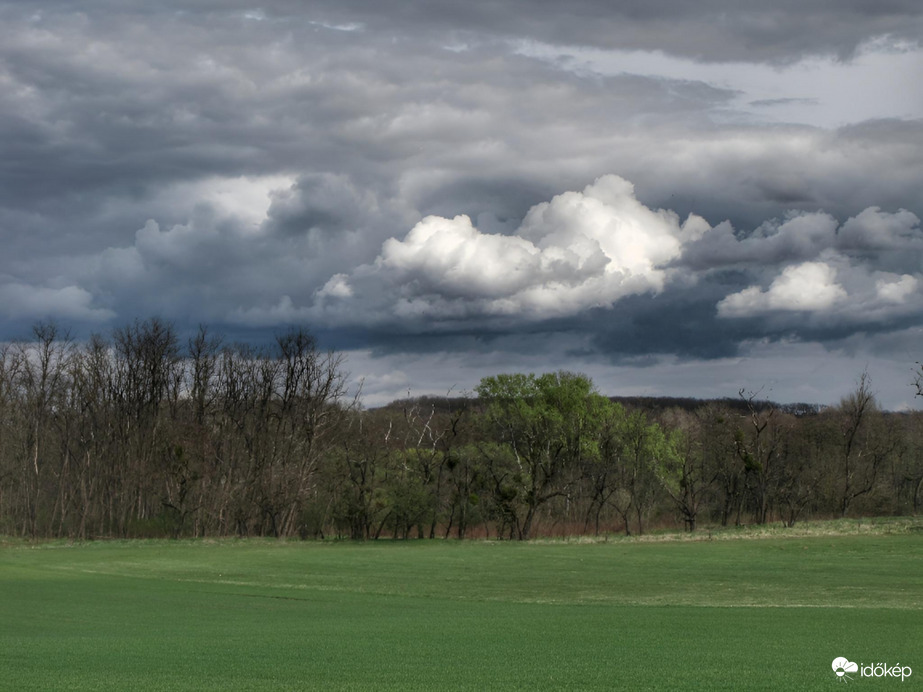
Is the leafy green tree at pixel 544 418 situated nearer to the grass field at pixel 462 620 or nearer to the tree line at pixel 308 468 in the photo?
the tree line at pixel 308 468

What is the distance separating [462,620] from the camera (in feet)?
76.2

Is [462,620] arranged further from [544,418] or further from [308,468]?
[544,418]

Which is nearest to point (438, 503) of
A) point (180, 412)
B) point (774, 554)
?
point (180, 412)

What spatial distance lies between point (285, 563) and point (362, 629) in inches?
1115

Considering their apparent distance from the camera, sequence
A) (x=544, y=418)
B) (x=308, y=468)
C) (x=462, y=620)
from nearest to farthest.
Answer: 1. (x=462, y=620)
2. (x=308, y=468)
3. (x=544, y=418)

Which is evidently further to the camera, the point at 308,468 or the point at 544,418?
the point at 544,418

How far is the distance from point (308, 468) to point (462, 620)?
2046 inches

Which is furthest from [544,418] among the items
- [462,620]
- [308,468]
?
[462,620]

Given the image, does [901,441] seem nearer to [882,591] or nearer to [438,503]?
[438,503]

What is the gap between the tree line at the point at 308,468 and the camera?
237ft

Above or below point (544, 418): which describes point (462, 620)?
below

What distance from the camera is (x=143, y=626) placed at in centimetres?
2158

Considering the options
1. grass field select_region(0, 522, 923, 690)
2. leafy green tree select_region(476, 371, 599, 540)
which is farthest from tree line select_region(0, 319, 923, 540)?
grass field select_region(0, 522, 923, 690)

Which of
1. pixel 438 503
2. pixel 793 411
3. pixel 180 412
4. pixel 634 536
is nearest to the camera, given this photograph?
pixel 634 536
